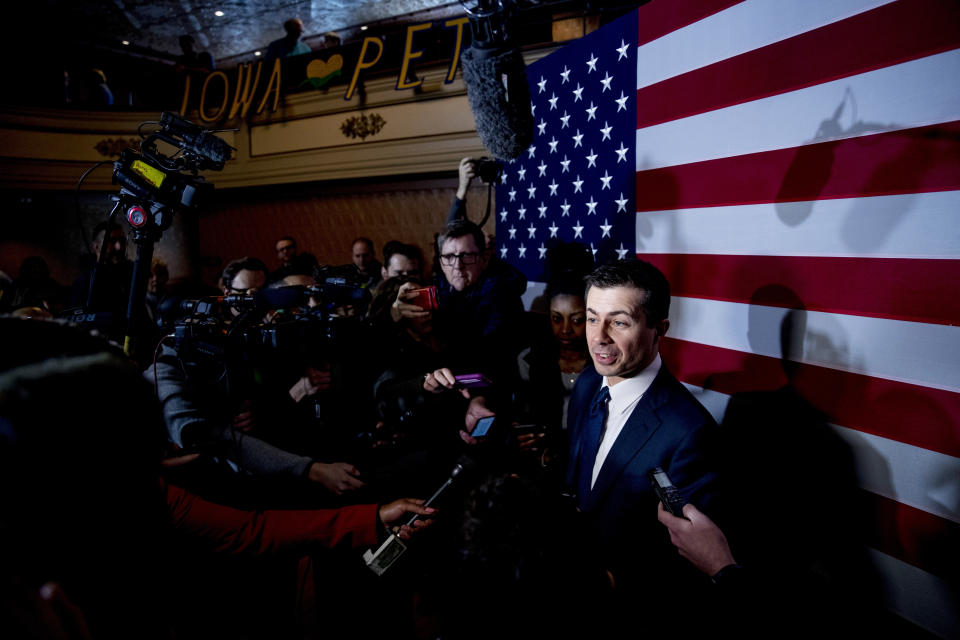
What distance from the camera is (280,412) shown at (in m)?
1.97

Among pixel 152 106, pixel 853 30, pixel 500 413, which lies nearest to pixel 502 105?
pixel 853 30

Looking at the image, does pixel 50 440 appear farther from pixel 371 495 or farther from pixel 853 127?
pixel 853 127

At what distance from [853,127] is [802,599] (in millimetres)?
1554

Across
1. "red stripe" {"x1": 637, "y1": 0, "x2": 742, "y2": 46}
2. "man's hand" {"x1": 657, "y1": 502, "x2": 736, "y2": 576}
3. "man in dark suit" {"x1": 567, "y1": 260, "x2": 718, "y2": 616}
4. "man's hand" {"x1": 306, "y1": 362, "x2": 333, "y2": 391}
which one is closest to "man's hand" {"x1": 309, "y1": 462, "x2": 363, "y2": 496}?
"man's hand" {"x1": 306, "y1": 362, "x2": 333, "y2": 391}

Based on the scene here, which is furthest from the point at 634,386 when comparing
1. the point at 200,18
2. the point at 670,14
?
the point at 200,18

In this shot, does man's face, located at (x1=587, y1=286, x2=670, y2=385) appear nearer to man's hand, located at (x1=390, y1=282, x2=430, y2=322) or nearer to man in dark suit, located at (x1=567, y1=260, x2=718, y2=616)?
man in dark suit, located at (x1=567, y1=260, x2=718, y2=616)

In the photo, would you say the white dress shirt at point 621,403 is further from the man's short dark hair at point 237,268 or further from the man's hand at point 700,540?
the man's short dark hair at point 237,268

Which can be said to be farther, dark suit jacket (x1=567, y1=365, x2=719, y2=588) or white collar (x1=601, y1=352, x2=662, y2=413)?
white collar (x1=601, y1=352, x2=662, y2=413)

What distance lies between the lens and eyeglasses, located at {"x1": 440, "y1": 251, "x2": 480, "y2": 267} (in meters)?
2.37

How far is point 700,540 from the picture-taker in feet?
3.68

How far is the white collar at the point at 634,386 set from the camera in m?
1.46

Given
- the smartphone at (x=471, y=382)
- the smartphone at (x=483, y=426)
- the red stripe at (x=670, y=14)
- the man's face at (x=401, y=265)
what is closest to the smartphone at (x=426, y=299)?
the smartphone at (x=471, y=382)

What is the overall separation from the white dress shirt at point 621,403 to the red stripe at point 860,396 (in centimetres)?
49

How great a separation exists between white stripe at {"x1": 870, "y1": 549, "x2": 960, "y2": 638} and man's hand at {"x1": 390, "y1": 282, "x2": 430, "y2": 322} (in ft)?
Result: 5.85
